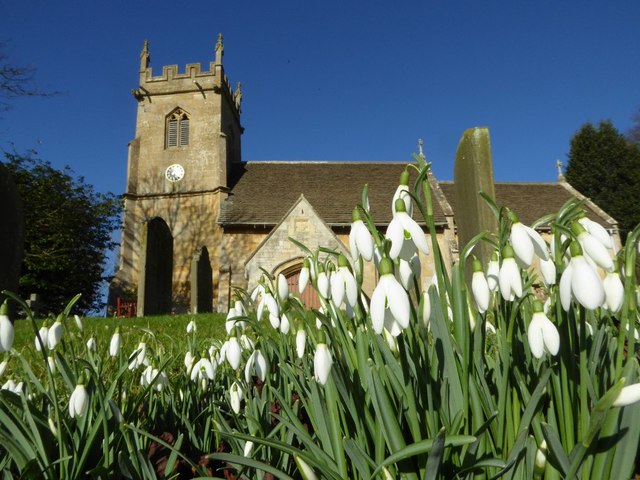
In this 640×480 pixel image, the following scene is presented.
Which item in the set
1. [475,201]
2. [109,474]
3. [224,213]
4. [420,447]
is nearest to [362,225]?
[420,447]

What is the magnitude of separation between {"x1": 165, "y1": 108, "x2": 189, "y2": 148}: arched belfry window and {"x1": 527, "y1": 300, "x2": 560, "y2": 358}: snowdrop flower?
23.9m

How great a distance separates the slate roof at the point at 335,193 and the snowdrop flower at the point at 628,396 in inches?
720

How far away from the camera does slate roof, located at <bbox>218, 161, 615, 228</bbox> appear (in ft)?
66.4

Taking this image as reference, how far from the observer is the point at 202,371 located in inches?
107

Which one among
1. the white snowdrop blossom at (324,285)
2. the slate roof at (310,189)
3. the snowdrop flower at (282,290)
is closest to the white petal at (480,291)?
the white snowdrop blossom at (324,285)

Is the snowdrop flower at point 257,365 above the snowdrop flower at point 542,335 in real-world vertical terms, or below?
below

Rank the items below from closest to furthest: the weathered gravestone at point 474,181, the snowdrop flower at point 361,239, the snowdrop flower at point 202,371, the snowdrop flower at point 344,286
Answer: the snowdrop flower at point 361,239 → the snowdrop flower at point 344,286 → the snowdrop flower at point 202,371 → the weathered gravestone at point 474,181

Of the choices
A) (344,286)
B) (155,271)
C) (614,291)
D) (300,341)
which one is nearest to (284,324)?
(300,341)

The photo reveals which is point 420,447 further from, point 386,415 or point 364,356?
point 364,356

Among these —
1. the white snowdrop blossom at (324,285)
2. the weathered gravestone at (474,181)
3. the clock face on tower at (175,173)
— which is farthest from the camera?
the clock face on tower at (175,173)

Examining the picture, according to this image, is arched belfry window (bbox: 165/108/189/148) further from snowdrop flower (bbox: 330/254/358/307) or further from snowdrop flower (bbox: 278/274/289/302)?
snowdrop flower (bbox: 330/254/358/307)

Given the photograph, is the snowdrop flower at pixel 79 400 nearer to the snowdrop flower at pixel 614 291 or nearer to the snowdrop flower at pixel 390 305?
the snowdrop flower at pixel 390 305

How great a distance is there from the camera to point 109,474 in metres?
1.64

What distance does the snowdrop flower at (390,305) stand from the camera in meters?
1.16
